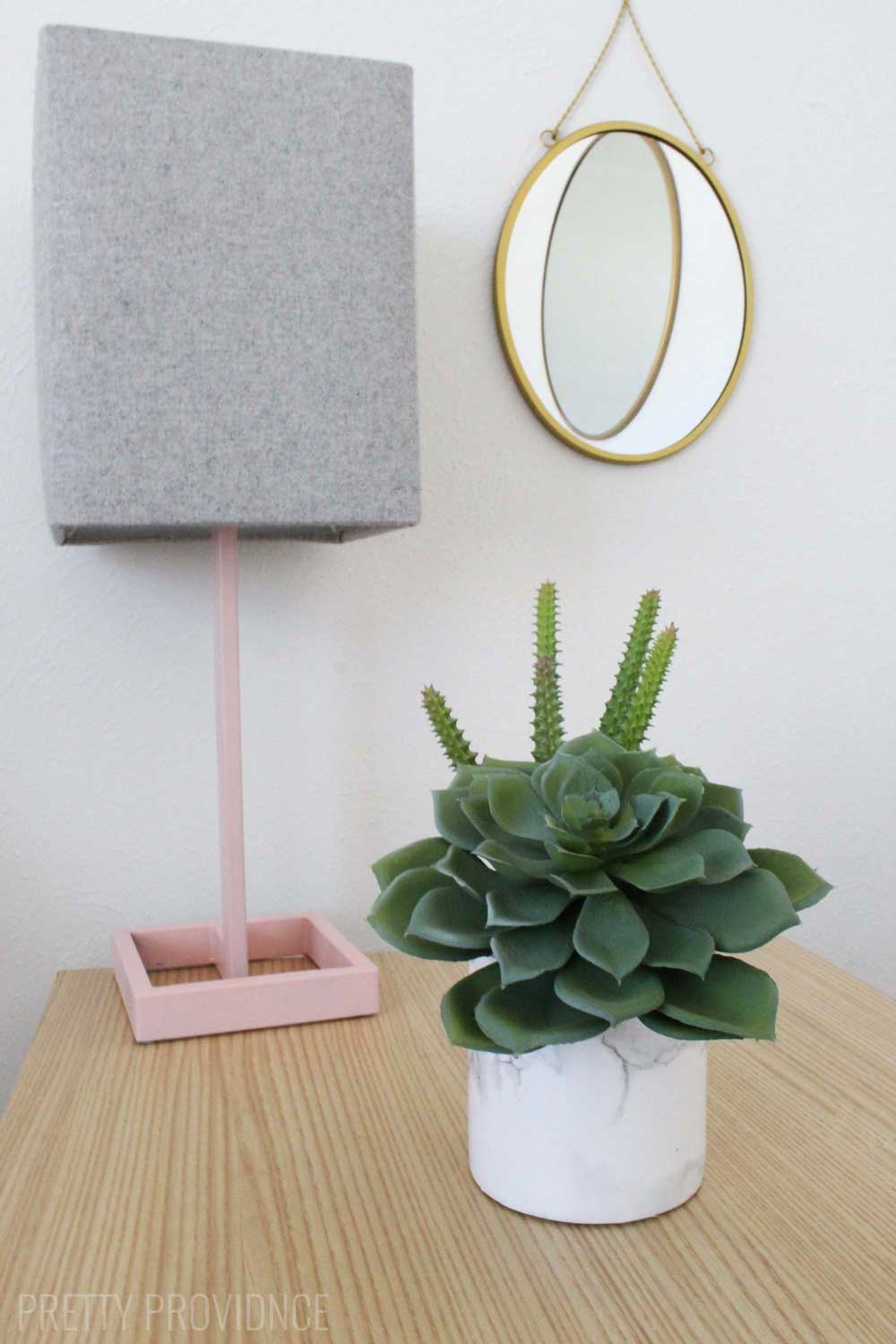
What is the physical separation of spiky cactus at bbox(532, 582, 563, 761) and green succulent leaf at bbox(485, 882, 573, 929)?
8 cm

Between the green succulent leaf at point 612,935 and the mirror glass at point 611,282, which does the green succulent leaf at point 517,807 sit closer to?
the green succulent leaf at point 612,935

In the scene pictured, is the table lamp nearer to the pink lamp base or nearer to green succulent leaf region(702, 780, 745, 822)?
the pink lamp base

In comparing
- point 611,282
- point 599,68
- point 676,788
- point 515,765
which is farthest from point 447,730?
point 599,68

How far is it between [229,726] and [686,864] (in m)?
0.49

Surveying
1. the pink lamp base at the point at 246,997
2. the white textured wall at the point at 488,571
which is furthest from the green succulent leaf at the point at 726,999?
the white textured wall at the point at 488,571

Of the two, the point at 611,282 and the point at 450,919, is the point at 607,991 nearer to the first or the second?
the point at 450,919

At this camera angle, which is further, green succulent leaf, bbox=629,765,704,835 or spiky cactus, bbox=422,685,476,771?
spiky cactus, bbox=422,685,476,771

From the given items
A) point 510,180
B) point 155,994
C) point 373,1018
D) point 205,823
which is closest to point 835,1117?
point 373,1018

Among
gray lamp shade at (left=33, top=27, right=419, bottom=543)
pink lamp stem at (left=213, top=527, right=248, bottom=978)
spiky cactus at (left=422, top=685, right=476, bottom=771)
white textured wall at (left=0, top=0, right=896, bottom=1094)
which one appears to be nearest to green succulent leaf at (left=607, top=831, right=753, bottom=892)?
spiky cactus at (left=422, top=685, right=476, bottom=771)

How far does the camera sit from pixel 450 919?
55cm

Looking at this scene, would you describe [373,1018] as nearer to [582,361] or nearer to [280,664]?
[280,664]

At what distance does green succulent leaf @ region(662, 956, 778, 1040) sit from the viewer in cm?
52

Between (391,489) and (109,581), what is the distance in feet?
1.21

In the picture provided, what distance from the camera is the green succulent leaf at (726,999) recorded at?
516 mm
